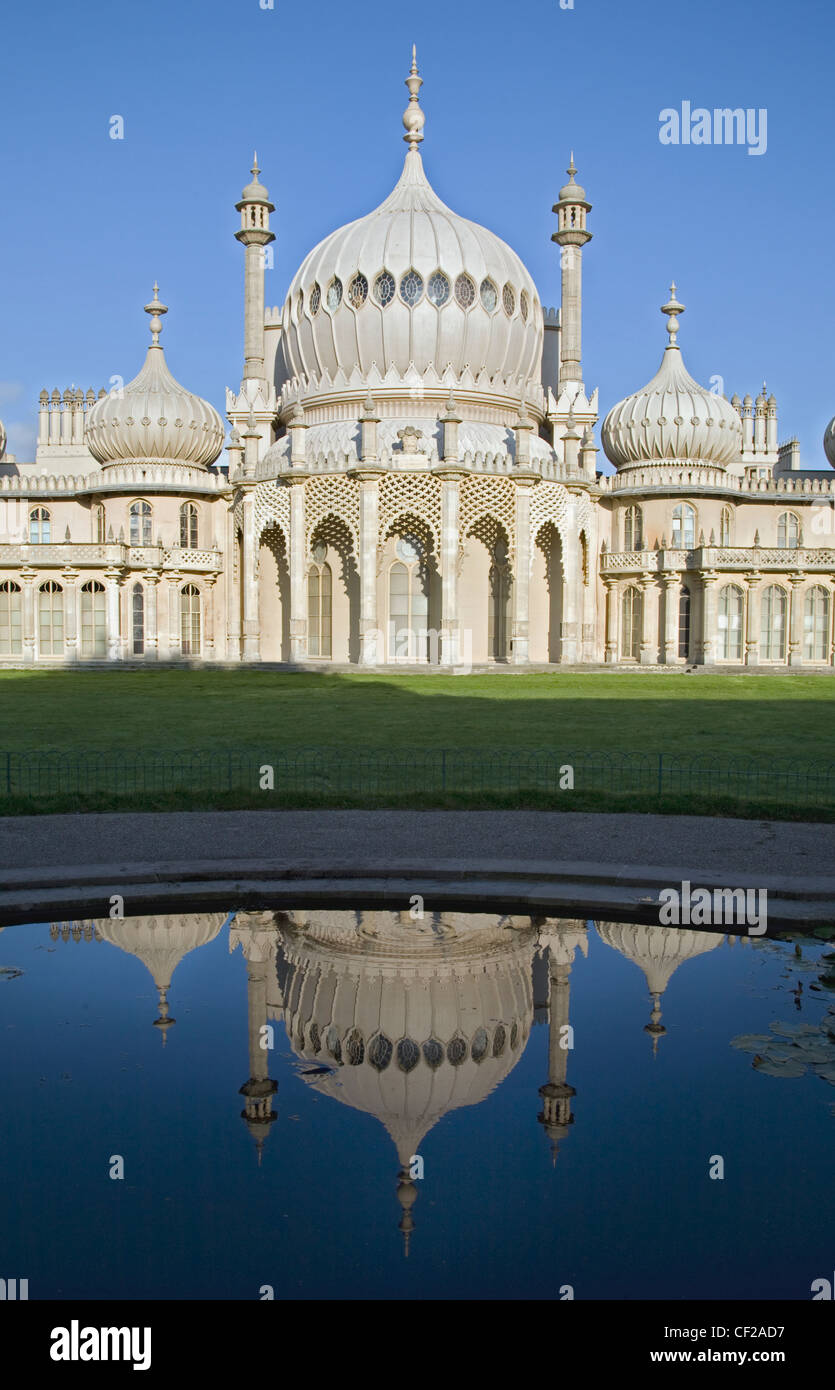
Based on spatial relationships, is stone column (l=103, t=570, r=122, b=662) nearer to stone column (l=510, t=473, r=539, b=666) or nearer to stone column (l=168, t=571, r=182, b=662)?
stone column (l=168, t=571, r=182, b=662)

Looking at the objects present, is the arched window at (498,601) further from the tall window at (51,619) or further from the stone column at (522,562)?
the tall window at (51,619)

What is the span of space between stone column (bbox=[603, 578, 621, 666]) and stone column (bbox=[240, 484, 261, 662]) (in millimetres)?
14225

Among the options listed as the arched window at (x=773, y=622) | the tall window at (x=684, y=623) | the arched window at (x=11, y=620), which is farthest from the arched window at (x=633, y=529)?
the arched window at (x=11, y=620)

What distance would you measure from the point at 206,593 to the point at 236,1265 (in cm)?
4345

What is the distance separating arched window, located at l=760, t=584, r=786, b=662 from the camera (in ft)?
146

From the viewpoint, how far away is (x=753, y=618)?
145 feet

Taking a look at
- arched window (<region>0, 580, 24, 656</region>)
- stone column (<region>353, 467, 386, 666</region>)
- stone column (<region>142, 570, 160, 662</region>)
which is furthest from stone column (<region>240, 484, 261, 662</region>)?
arched window (<region>0, 580, 24, 656</region>)

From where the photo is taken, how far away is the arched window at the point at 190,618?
46.1 metres

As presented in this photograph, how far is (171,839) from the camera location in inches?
Answer: 446

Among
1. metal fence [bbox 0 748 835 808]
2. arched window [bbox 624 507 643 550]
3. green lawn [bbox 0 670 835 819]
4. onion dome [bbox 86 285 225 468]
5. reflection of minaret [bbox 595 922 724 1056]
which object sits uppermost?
onion dome [bbox 86 285 225 468]

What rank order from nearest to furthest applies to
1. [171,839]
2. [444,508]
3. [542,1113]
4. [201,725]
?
1. [542,1113]
2. [171,839]
3. [201,725]
4. [444,508]

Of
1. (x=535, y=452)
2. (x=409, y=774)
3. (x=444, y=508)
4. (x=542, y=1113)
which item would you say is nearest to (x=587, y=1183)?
(x=542, y=1113)
